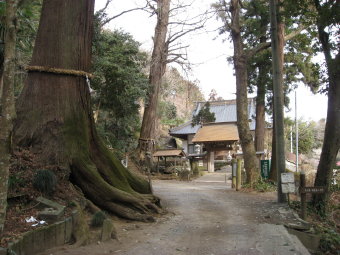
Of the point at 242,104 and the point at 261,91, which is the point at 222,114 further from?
the point at 242,104

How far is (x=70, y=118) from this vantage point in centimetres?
856

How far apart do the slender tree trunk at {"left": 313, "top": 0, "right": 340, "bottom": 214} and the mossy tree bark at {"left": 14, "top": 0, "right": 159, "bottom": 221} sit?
570 cm

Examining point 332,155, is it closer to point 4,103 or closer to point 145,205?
point 145,205

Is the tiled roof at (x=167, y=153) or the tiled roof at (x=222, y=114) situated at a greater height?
the tiled roof at (x=222, y=114)

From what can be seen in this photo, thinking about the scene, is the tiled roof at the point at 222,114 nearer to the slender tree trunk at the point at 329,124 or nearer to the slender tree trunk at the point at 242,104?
the slender tree trunk at the point at 242,104

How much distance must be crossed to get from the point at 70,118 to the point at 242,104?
1161 cm

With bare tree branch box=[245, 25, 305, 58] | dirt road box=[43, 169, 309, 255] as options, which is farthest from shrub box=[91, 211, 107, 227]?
bare tree branch box=[245, 25, 305, 58]

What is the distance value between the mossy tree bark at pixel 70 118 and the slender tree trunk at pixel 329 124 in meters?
5.70

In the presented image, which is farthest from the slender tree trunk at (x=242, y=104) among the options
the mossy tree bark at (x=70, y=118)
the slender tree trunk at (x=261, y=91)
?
the mossy tree bark at (x=70, y=118)

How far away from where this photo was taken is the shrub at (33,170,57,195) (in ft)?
23.0

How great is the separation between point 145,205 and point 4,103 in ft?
15.8

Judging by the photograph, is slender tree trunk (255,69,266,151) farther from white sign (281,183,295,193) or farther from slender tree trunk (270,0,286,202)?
white sign (281,183,295,193)

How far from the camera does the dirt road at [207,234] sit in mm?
6293

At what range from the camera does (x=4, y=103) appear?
16.8ft
